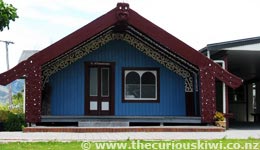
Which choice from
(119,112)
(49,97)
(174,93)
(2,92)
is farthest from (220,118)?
(2,92)

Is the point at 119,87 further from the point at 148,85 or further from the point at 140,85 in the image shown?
the point at 148,85

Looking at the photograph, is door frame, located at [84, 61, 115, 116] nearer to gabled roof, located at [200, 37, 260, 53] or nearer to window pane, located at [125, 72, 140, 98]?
window pane, located at [125, 72, 140, 98]

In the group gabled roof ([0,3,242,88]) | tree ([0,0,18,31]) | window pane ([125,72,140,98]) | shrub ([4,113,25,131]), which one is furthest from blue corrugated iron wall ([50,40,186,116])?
tree ([0,0,18,31])

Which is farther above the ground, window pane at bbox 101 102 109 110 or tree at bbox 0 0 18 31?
tree at bbox 0 0 18 31

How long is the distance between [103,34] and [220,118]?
5.45 m

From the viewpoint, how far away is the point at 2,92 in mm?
108125

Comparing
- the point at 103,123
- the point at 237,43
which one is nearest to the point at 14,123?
the point at 103,123

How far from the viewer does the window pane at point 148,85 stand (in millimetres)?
18391

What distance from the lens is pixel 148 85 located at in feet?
60.4

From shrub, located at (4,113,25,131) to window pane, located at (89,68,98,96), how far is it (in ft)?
11.4

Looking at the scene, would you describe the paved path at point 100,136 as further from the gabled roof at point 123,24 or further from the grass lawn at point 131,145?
the gabled roof at point 123,24

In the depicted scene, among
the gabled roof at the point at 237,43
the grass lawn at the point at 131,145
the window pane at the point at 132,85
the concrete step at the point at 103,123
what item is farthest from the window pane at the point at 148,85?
the grass lawn at the point at 131,145

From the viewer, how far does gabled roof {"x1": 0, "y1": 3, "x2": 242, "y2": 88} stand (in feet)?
50.6

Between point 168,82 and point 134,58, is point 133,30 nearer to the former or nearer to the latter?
point 134,58
